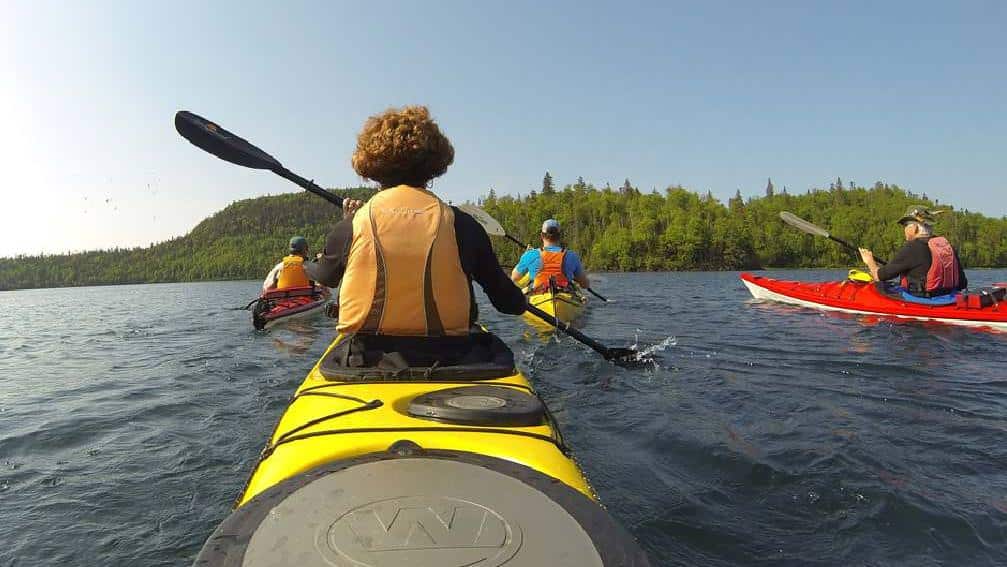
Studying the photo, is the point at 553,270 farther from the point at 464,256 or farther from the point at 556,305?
the point at 464,256

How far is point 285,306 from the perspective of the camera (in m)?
12.5

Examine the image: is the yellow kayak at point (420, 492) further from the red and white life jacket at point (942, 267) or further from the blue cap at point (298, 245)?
the blue cap at point (298, 245)

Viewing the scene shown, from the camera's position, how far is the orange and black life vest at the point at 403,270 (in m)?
2.81

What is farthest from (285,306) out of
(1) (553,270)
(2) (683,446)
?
(2) (683,446)

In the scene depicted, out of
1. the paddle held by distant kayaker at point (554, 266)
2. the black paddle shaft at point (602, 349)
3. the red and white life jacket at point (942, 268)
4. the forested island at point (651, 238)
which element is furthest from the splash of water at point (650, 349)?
the forested island at point (651, 238)

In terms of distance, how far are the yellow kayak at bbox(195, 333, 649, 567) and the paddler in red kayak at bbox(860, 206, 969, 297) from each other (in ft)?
34.4

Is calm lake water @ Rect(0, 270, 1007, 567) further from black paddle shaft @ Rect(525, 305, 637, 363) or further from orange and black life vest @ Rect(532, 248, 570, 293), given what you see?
orange and black life vest @ Rect(532, 248, 570, 293)

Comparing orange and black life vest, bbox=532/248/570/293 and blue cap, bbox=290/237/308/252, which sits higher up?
blue cap, bbox=290/237/308/252

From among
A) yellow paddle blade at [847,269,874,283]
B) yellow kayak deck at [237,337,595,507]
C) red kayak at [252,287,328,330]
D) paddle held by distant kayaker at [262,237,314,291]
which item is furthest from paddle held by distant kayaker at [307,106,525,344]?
yellow paddle blade at [847,269,874,283]

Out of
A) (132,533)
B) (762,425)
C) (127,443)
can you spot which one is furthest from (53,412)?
(762,425)

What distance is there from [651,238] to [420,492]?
8786cm

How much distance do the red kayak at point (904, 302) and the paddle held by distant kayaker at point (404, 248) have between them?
408 inches

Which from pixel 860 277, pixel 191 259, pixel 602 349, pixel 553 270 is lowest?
pixel 602 349

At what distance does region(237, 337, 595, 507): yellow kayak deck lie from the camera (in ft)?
6.30
